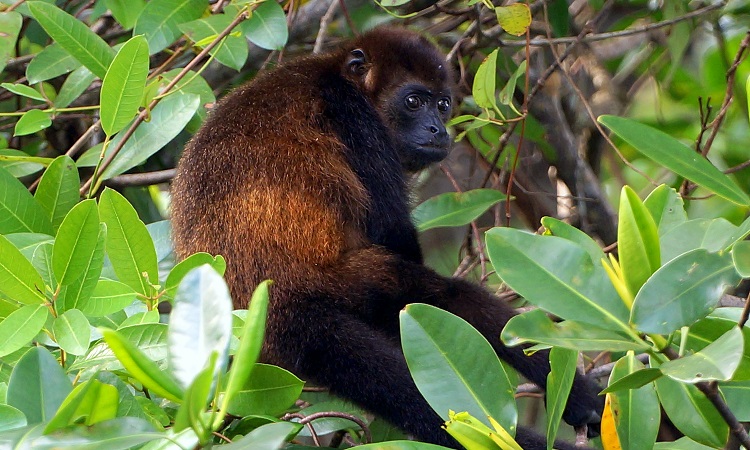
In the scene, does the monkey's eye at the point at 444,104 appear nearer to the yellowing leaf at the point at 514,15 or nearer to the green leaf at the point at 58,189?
the yellowing leaf at the point at 514,15

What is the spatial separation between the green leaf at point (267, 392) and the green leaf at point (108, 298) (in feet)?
1.29

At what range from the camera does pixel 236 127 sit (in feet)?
9.07

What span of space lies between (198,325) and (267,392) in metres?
0.51

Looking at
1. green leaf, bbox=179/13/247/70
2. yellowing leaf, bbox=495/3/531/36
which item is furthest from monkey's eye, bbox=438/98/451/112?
green leaf, bbox=179/13/247/70

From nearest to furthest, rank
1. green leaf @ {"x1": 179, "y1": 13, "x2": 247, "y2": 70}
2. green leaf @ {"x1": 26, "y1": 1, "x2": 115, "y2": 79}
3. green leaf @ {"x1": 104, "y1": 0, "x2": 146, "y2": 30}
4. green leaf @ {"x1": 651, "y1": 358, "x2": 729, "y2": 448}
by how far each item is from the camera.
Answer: green leaf @ {"x1": 651, "y1": 358, "x2": 729, "y2": 448}, green leaf @ {"x1": 26, "y1": 1, "x2": 115, "y2": 79}, green leaf @ {"x1": 179, "y1": 13, "x2": 247, "y2": 70}, green leaf @ {"x1": 104, "y1": 0, "x2": 146, "y2": 30}

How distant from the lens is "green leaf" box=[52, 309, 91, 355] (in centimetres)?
171

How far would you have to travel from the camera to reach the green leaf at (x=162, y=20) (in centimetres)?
305

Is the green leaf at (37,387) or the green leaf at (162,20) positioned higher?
the green leaf at (162,20)

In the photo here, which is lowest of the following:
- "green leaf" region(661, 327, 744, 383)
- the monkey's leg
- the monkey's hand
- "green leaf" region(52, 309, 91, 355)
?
the monkey's hand

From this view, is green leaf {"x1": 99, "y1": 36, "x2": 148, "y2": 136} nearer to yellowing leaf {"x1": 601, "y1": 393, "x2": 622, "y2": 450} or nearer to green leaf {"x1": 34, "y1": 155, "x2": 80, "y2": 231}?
green leaf {"x1": 34, "y1": 155, "x2": 80, "y2": 231}

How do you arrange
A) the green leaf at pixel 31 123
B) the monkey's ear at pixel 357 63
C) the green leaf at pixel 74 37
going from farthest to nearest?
the monkey's ear at pixel 357 63 → the green leaf at pixel 31 123 → the green leaf at pixel 74 37

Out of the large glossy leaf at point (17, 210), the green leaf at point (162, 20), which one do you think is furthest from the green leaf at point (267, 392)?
the green leaf at point (162, 20)

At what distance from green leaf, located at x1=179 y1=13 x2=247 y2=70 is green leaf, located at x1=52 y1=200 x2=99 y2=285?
1.32 m

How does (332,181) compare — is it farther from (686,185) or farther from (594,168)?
(594,168)
